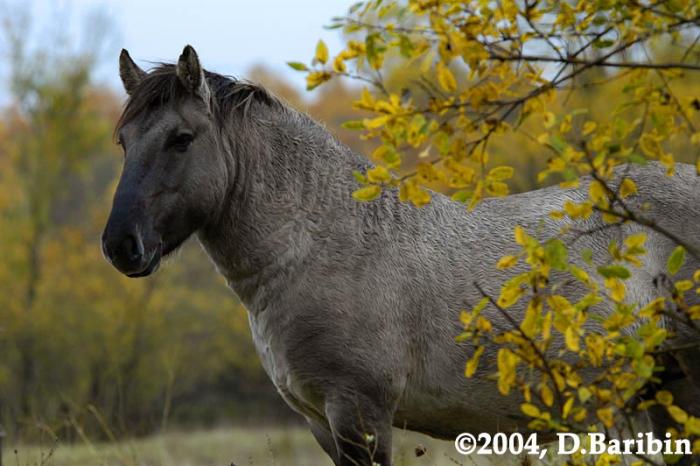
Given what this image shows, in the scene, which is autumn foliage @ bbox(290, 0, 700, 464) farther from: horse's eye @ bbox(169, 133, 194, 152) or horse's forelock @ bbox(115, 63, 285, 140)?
horse's forelock @ bbox(115, 63, 285, 140)

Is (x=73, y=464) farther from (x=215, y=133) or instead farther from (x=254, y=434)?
(x=254, y=434)

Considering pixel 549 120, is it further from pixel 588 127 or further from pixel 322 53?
pixel 322 53

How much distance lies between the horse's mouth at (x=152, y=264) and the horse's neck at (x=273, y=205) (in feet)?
1.34

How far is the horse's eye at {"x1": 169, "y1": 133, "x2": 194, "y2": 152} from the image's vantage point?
4.22m

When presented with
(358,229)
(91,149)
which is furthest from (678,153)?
(91,149)

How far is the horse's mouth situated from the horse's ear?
1000mm

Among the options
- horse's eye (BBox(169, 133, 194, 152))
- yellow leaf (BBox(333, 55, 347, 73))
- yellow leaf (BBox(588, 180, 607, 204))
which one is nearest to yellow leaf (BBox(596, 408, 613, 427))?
yellow leaf (BBox(588, 180, 607, 204))

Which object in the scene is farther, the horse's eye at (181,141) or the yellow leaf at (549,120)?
the horse's eye at (181,141)

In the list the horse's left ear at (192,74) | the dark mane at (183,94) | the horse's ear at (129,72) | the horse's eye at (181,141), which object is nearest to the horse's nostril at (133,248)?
the horse's eye at (181,141)

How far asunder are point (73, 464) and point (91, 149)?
1579cm

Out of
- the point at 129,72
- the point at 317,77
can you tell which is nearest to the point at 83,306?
the point at 129,72

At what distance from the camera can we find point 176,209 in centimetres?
418

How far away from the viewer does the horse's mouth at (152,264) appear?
4066 millimetres

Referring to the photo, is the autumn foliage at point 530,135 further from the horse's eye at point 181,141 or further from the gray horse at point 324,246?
the horse's eye at point 181,141
